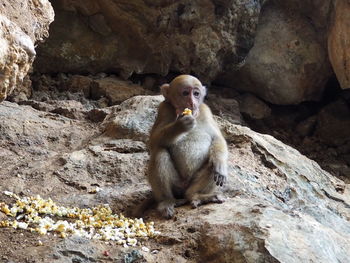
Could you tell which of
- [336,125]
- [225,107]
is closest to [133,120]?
[225,107]

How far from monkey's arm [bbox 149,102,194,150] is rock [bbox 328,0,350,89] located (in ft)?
13.9

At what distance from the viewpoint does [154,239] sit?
5.20 m

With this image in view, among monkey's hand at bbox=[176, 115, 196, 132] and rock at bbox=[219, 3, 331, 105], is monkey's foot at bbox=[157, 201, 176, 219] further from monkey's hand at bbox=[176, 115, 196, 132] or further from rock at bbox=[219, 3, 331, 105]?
rock at bbox=[219, 3, 331, 105]

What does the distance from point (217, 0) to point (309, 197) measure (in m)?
4.16

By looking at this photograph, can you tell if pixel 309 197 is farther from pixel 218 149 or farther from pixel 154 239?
pixel 154 239

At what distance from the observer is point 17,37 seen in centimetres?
513

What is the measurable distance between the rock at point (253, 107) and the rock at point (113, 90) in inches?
80.1

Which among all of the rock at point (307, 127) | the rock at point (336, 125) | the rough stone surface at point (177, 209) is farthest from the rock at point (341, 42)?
the rough stone surface at point (177, 209)

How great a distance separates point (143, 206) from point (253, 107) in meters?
5.54

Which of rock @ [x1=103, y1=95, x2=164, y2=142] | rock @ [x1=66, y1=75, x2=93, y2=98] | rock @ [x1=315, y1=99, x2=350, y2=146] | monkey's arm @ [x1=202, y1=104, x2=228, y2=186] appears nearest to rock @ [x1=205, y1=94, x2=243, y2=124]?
rock @ [x1=315, y1=99, x2=350, y2=146]

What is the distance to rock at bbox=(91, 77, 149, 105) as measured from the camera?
1020 cm

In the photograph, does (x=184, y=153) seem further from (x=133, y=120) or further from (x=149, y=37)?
(x=149, y=37)

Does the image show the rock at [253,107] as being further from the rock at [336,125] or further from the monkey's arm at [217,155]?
the monkey's arm at [217,155]

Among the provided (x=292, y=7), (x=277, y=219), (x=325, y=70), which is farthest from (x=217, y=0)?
(x=277, y=219)
